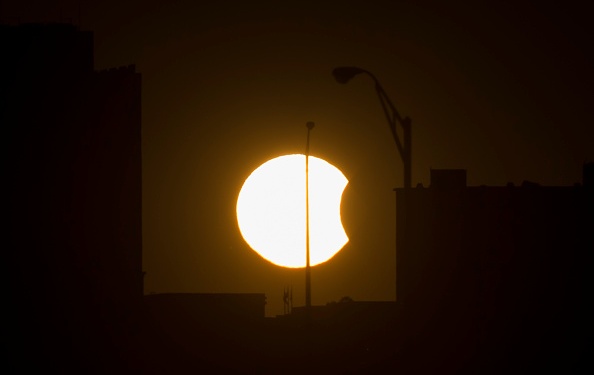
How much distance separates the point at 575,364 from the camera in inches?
2778

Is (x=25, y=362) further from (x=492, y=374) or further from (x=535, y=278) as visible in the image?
(x=535, y=278)

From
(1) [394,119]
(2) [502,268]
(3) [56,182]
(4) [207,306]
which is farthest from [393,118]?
(4) [207,306]

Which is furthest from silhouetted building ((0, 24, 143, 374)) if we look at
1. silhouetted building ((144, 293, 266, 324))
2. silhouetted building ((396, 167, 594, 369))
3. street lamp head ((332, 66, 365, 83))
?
street lamp head ((332, 66, 365, 83))

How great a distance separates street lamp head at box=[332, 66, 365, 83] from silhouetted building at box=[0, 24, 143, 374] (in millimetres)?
31511

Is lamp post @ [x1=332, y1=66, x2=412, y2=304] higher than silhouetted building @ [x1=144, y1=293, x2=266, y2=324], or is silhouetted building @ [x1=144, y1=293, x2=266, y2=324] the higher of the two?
lamp post @ [x1=332, y1=66, x2=412, y2=304]

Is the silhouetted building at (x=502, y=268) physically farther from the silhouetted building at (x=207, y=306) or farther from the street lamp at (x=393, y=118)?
the street lamp at (x=393, y=118)

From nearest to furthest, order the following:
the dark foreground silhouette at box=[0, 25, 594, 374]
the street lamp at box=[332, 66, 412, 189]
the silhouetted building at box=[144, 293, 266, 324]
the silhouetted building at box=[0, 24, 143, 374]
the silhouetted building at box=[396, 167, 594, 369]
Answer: the street lamp at box=[332, 66, 412, 189], the silhouetted building at box=[0, 24, 143, 374], the dark foreground silhouette at box=[0, 25, 594, 374], the silhouetted building at box=[396, 167, 594, 369], the silhouetted building at box=[144, 293, 266, 324]

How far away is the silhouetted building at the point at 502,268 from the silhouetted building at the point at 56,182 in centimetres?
1559

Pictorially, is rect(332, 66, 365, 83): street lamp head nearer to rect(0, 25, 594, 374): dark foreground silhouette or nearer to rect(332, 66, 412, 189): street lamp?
rect(332, 66, 412, 189): street lamp

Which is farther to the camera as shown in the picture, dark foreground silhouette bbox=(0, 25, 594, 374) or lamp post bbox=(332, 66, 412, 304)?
dark foreground silhouette bbox=(0, 25, 594, 374)

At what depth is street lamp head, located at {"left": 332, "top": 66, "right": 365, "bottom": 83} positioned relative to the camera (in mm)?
32341

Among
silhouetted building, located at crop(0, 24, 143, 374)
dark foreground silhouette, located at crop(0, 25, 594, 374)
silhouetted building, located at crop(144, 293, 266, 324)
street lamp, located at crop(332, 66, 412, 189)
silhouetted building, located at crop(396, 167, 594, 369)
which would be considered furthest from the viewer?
silhouetted building, located at crop(144, 293, 266, 324)

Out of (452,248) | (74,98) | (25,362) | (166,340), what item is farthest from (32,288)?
(452,248)

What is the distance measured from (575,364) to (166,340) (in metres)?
21.4
